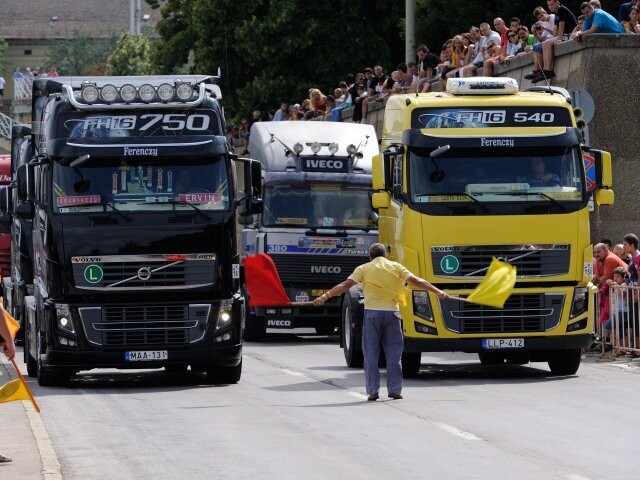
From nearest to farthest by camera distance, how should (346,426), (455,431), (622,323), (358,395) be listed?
1. (455,431)
2. (346,426)
3. (358,395)
4. (622,323)

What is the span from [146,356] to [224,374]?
1365 millimetres

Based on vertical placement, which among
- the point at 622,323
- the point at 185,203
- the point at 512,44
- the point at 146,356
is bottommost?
the point at 622,323

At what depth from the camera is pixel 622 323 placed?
2445 centimetres

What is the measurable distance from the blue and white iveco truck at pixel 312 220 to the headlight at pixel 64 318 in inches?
408

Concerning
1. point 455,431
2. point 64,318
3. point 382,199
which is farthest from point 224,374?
point 455,431

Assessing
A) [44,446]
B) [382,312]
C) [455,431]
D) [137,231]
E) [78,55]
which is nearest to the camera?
[44,446]

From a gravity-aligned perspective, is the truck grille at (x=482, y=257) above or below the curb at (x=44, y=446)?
above

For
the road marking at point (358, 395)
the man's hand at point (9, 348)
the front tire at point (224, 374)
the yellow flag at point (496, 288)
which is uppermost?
the man's hand at point (9, 348)

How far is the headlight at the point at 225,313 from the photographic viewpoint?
→ 67.8 feet

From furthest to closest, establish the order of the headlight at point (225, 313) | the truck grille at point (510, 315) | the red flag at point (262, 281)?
1. the red flag at point (262, 281)
2. the truck grille at point (510, 315)
3. the headlight at point (225, 313)

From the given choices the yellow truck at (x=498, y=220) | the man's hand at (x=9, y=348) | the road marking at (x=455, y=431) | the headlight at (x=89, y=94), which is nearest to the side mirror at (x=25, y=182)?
the headlight at (x=89, y=94)

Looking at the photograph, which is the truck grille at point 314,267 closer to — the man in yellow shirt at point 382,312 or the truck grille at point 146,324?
the truck grille at point 146,324

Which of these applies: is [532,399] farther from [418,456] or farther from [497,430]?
[418,456]

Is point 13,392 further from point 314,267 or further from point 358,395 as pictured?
point 314,267
